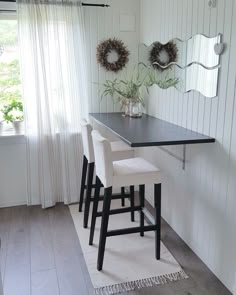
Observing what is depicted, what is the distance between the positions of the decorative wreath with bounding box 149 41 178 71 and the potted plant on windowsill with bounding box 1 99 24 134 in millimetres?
1507

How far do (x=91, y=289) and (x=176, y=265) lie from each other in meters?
0.67

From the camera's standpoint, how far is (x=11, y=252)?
2.43 metres

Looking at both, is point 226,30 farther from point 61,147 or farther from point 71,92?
point 61,147

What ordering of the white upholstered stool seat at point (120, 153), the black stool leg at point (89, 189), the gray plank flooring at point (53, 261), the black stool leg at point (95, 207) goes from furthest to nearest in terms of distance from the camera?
1. the white upholstered stool seat at point (120, 153)
2. the black stool leg at point (89, 189)
3. the black stool leg at point (95, 207)
4. the gray plank flooring at point (53, 261)

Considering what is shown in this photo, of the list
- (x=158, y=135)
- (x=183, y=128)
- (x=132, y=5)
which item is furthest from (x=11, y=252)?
(x=132, y=5)

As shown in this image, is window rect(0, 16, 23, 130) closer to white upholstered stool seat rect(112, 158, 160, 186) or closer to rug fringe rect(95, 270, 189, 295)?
white upholstered stool seat rect(112, 158, 160, 186)

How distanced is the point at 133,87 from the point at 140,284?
6.34ft

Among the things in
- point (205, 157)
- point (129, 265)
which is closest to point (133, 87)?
point (205, 157)

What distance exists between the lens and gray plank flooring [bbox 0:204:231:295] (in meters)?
2.01

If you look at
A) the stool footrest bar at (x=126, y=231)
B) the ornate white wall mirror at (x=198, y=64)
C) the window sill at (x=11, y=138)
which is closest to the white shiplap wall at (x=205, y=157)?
the ornate white wall mirror at (x=198, y=64)

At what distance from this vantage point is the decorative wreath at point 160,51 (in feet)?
8.48

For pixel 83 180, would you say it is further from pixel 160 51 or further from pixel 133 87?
pixel 160 51

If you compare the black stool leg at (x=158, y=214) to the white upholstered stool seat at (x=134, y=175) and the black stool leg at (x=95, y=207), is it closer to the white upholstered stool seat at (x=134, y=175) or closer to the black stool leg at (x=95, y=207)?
the white upholstered stool seat at (x=134, y=175)

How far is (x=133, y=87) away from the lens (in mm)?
3164
